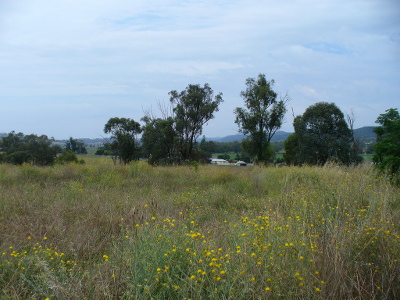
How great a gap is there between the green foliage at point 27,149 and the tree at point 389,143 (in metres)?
17.5

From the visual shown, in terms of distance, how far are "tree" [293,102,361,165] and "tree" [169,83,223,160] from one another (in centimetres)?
801

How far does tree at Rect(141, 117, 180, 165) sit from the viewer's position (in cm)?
2645

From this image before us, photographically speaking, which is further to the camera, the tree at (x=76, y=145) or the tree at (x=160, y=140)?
the tree at (x=76, y=145)

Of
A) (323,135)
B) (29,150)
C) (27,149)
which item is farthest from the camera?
(323,135)

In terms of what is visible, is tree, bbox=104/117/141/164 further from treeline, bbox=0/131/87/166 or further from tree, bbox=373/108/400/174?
tree, bbox=373/108/400/174

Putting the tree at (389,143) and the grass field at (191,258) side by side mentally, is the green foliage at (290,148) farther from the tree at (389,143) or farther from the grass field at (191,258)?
the grass field at (191,258)

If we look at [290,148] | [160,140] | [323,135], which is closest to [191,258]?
[323,135]

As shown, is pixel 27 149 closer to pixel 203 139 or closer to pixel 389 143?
pixel 203 139

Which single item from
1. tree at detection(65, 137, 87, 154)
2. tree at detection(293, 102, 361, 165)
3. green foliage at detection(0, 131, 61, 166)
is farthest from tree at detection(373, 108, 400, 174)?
tree at detection(65, 137, 87, 154)

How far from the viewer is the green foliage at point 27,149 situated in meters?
20.3

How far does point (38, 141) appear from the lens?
2227 centimetres

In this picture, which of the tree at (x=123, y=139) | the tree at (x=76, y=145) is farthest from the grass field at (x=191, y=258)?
the tree at (x=76, y=145)

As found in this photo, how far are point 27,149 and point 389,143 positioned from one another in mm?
20653

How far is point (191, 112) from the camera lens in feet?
91.9
